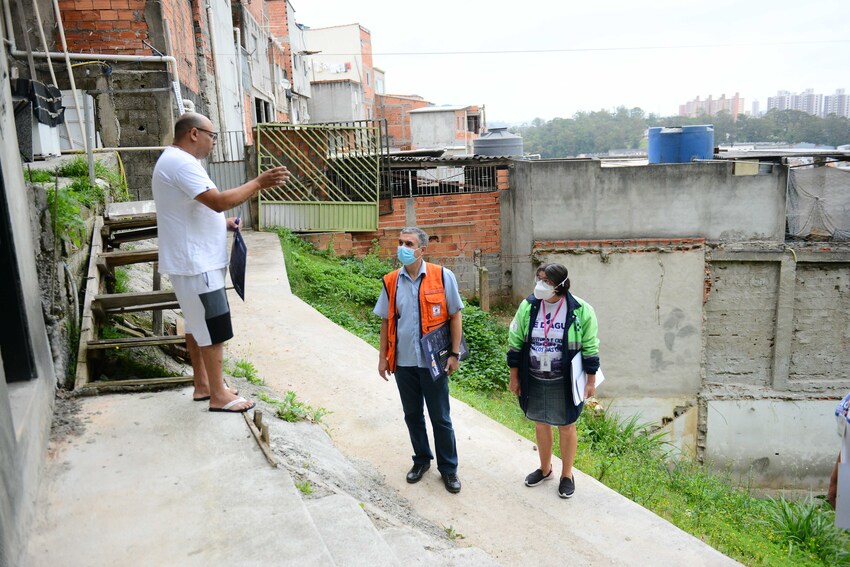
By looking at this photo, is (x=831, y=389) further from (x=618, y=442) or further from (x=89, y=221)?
(x=89, y=221)

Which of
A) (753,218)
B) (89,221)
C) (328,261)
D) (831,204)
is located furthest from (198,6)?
(831,204)

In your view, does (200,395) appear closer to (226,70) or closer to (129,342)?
(129,342)

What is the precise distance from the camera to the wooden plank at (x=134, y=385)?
3.77 m

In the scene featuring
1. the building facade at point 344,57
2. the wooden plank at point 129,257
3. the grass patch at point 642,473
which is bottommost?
the grass patch at point 642,473

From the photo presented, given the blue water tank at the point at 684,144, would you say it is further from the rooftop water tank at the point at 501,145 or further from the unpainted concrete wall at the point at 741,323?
the rooftop water tank at the point at 501,145

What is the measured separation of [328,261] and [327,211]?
114cm

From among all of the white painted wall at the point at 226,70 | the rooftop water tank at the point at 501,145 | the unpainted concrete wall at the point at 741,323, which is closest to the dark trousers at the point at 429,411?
the unpainted concrete wall at the point at 741,323

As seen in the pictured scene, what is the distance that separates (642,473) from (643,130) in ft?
131

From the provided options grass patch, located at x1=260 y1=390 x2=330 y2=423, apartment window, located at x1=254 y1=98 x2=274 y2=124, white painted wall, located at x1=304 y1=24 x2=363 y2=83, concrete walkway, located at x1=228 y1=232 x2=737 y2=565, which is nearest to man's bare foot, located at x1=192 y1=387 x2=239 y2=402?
grass patch, located at x1=260 y1=390 x2=330 y2=423

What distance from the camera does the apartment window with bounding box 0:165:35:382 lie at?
10.2ft

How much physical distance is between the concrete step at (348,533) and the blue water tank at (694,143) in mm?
10235

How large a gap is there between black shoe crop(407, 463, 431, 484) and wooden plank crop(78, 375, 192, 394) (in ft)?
4.92

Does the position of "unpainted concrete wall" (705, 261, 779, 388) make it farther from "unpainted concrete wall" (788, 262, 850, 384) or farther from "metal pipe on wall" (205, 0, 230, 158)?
"metal pipe on wall" (205, 0, 230, 158)

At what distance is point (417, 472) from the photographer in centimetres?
434
